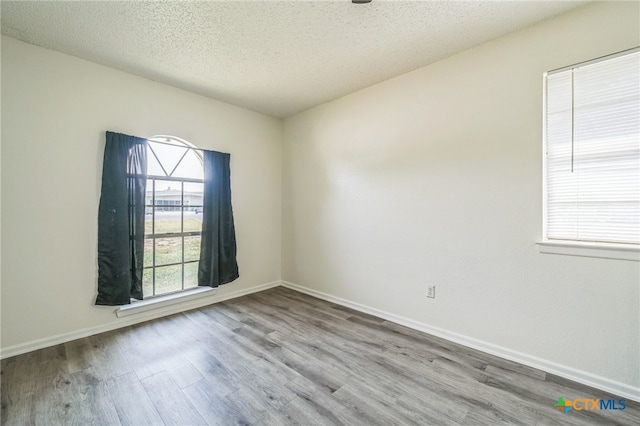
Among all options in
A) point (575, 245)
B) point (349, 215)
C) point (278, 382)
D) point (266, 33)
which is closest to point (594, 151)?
point (575, 245)

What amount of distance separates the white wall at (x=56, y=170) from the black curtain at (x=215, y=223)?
579mm

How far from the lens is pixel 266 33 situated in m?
2.08

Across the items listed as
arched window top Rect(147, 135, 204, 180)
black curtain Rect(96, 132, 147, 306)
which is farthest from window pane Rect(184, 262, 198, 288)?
arched window top Rect(147, 135, 204, 180)

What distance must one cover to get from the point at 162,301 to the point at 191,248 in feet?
2.26

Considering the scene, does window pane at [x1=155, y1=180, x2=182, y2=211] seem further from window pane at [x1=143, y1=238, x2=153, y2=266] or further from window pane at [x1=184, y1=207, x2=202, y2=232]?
window pane at [x1=143, y1=238, x2=153, y2=266]

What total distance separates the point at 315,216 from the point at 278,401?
7.70 feet

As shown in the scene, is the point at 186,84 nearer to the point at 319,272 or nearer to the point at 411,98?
the point at 411,98

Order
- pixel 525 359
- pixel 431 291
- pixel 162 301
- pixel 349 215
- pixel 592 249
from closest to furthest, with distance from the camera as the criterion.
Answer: pixel 592 249, pixel 525 359, pixel 431 291, pixel 162 301, pixel 349 215

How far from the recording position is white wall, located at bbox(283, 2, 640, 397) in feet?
5.81

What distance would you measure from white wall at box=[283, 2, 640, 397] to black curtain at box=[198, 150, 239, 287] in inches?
55.1

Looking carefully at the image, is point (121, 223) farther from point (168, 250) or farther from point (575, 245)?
point (575, 245)

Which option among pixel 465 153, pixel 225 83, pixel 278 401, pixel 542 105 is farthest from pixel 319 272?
pixel 542 105

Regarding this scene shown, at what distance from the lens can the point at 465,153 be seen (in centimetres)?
233

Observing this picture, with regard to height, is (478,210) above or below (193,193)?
below
